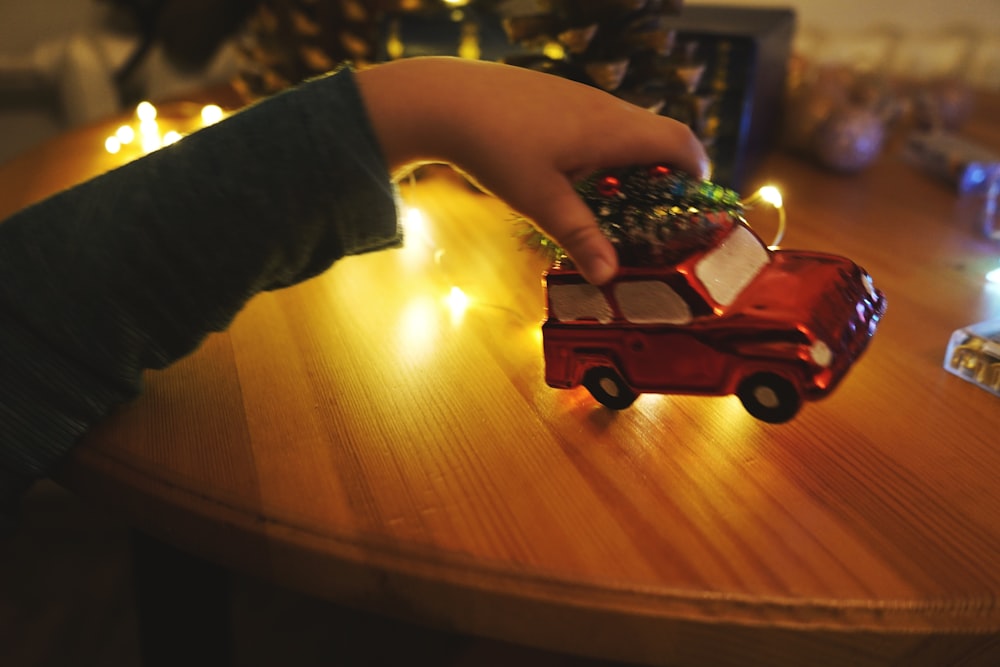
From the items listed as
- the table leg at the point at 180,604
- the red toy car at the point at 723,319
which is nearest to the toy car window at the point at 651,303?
the red toy car at the point at 723,319

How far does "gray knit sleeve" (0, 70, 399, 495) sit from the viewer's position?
1.36ft

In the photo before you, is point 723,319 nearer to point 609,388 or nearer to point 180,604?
point 609,388

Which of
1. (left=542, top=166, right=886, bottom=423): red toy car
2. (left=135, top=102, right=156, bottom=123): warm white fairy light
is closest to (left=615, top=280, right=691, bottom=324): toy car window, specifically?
(left=542, top=166, right=886, bottom=423): red toy car

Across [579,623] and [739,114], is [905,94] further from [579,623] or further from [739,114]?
[579,623]

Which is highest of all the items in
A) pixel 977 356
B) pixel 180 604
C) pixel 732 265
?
pixel 732 265

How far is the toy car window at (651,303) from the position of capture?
16.2 inches

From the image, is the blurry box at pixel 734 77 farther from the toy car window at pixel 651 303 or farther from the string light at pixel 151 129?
the string light at pixel 151 129

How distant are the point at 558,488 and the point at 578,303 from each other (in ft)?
0.35

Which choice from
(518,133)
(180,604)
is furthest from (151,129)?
(518,133)

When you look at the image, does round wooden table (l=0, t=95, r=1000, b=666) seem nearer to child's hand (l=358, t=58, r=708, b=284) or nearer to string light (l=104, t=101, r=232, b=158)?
child's hand (l=358, t=58, r=708, b=284)

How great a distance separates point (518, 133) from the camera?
0.41 metres

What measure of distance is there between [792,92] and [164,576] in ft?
2.90

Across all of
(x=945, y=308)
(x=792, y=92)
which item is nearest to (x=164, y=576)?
(x=945, y=308)

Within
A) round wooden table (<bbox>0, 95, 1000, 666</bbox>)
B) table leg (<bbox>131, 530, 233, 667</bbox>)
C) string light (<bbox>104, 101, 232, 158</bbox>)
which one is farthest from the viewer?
string light (<bbox>104, 101, 232, 158</bbox>)
